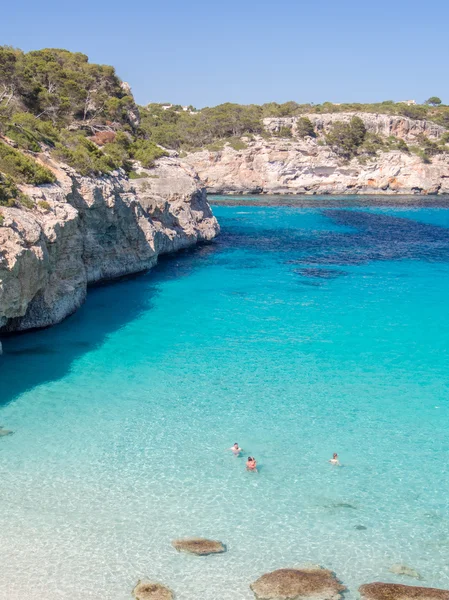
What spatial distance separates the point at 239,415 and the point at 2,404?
837 centimetres

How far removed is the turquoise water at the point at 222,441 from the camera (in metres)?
12.8

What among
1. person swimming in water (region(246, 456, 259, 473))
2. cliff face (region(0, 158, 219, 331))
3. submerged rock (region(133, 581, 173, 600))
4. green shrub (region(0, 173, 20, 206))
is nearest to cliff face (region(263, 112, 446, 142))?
cliff face (region(0, 158, 219, 331))

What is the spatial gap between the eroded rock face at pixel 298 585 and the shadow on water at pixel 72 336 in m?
12.0

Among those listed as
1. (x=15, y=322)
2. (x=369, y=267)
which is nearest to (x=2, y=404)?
(x=15, y=322)

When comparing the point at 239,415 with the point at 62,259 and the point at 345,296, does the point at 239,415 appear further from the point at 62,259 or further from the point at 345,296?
the point at 345,296

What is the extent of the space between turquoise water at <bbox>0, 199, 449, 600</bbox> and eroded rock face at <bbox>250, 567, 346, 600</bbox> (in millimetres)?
332

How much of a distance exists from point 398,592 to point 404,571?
924 mm

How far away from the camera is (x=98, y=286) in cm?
3719

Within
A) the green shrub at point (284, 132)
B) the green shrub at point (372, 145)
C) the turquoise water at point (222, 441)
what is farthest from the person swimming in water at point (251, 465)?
the green shrub at point (284, 132)

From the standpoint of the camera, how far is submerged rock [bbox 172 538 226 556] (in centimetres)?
1298

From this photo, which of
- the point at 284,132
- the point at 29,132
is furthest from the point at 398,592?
the point at 284,132

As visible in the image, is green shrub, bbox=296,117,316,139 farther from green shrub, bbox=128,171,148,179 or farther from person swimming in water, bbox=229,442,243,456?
person swimming in water, bbox=229,442,243,456

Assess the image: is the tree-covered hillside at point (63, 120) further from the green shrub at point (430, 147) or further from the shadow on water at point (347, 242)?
the green shrub at point (430, 147)

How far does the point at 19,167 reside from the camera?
2700cm
